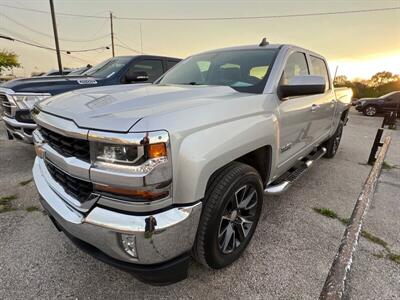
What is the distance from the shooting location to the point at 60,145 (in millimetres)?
1841

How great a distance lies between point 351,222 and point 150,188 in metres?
2.57

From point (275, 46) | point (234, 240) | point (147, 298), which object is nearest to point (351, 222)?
point (234, 240)

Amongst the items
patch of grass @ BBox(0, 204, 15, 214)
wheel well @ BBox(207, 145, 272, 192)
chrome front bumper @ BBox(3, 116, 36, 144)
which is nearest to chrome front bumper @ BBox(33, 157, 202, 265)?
wheel well @ BBox(207, 145, 272, 192)

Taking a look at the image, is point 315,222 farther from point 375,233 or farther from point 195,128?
point 195,128

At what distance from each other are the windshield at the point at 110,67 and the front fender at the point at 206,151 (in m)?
3.92

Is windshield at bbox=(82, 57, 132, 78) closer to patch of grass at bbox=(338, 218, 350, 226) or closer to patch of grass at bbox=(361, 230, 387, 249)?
patch of grass at bbox=(338, 218, 350, 226)

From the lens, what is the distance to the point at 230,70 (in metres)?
2.94

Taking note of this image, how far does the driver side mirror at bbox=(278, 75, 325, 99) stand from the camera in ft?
7.87

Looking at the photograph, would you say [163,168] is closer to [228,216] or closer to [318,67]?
[228,216]

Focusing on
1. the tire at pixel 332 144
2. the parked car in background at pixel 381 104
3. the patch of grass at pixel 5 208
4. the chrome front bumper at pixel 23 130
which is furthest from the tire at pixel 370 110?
the patch of grass at pixel 5 208

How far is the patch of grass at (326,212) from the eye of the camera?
10.4 ft

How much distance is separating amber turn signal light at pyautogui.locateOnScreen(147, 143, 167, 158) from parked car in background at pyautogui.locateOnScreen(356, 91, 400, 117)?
56.3 ft

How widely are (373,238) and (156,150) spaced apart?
2531 millimetres

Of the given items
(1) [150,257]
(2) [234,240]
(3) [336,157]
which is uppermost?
(1) [150,257]
